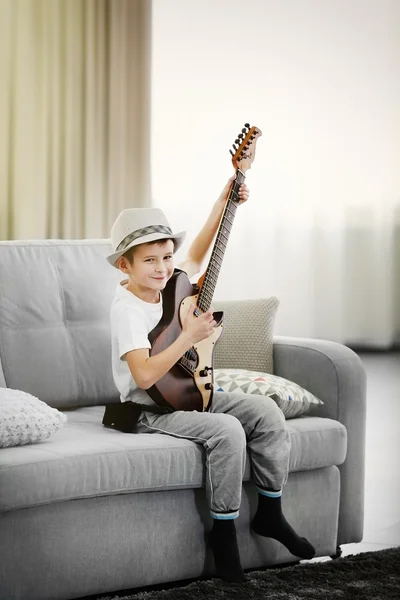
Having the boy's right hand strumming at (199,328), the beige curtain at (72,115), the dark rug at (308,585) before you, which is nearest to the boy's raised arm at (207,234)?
the boy's right hand strumming at (199,328)

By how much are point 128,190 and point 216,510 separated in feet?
10.8

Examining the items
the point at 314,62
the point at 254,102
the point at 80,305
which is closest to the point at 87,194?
the point at 254,102

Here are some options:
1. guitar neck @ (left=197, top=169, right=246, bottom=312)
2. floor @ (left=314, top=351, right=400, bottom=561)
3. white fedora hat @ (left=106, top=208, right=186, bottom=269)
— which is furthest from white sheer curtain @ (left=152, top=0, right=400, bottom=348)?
white fedora hat @ (left=106, top=208, right=186, bottom=269)

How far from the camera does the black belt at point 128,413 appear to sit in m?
2.18

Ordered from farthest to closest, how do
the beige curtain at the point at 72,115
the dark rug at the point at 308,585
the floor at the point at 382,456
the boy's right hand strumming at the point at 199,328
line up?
1. the beige curtain at the point at 72,115
2. the floor at the point at 382,456
3. the boy's right hand strumming at the point at 199,328
4. the dark rug at the point at 308,585

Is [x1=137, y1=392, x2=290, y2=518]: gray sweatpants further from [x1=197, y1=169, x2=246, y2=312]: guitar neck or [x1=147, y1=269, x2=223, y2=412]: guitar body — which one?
[x1=197, y1=169, x2=246, y2=312]: guitar neck

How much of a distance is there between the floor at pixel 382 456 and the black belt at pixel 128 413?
0.67m

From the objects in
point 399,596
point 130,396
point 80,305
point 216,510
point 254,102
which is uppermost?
point 254,102

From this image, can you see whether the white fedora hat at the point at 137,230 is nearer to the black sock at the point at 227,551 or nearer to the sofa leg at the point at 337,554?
the black sock at the point at 227,551

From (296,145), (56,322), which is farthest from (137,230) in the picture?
(296,145)

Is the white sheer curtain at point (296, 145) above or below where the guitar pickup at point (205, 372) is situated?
above

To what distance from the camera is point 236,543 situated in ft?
6.75

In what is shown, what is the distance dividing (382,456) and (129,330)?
1814 millimetres

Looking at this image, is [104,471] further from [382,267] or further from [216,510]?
[382,267]
